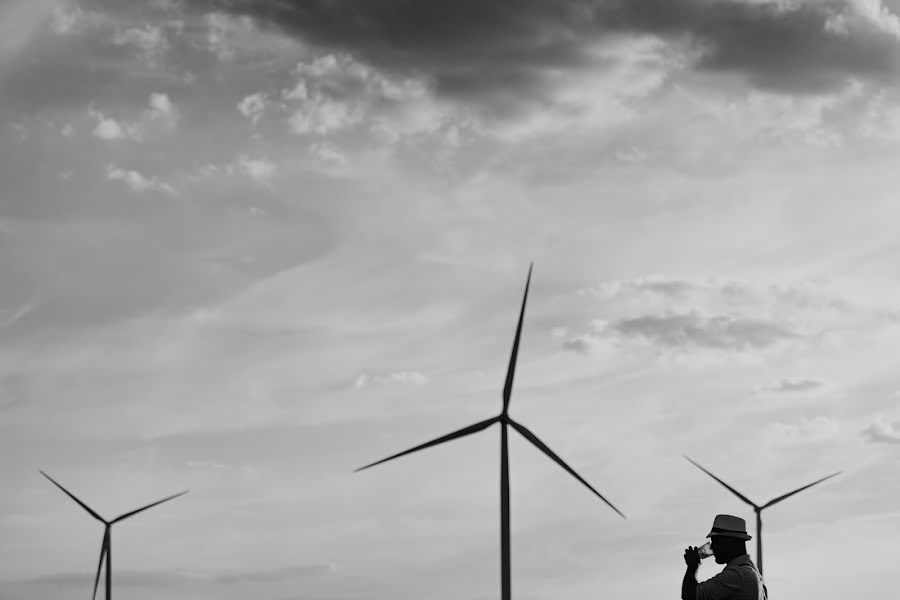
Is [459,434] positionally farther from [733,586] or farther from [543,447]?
[733,586]

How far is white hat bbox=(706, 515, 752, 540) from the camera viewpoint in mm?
23500

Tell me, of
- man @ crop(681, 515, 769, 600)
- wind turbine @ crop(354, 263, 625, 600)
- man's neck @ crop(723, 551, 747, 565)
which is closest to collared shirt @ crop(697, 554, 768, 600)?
man @ crop(681, 515, 769, 600)

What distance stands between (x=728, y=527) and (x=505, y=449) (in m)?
27.8

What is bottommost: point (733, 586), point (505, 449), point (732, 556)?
point (733, 586)

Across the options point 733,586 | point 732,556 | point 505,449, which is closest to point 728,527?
point 732,556

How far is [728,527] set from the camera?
926 inches

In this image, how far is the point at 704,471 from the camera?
9662cm

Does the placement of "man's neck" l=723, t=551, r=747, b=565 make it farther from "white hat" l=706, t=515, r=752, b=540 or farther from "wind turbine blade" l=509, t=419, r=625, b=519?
"wind turbine blade" l=509, t=419, r=625, b=519

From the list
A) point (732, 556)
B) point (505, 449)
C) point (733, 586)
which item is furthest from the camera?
point (505, 449)

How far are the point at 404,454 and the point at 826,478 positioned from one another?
69487 millimetres

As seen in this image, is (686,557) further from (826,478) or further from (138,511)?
(826,478)

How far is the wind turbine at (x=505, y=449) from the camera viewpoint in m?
45.6

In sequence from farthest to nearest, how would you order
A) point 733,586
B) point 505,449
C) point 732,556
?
point 505,449 < point 732,556 < point 733,586

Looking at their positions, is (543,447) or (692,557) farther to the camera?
(543,447)
